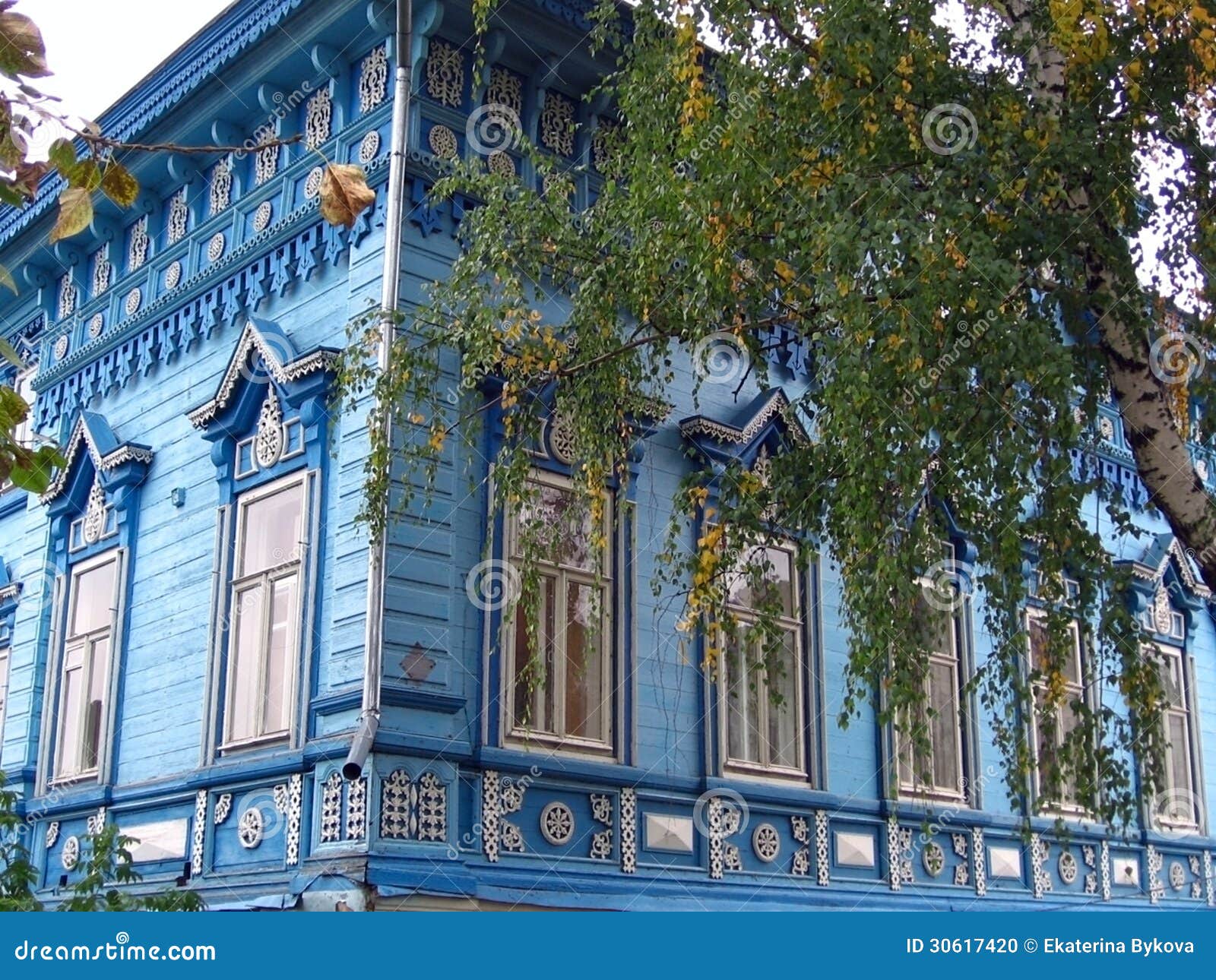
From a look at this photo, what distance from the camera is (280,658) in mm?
10508

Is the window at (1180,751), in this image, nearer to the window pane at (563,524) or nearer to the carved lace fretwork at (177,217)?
the window pane at (563,524)

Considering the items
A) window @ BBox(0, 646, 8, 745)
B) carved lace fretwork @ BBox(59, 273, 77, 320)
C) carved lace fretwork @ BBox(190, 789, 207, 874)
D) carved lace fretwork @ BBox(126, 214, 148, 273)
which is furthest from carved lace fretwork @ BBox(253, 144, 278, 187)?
window @ BBox(0, 646, 8, 745)

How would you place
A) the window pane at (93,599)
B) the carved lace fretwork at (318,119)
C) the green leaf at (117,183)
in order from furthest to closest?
1. the window pane at (93,599)
2. the carved lace fretwork at (318,119)
3. the green leaf at (117,183)

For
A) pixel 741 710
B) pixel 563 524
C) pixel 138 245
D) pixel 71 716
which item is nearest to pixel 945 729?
pixel 741 710

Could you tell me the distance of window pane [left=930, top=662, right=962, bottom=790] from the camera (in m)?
12.7

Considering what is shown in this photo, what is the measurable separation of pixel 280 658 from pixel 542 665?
1.89m

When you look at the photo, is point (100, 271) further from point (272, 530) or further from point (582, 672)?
point (582, 672)

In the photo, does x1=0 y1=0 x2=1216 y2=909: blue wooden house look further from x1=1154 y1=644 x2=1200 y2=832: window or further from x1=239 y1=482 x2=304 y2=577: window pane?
x1=1154 y1=644 x2=1200 y2=832: window

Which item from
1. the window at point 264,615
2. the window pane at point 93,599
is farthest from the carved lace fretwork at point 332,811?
the window pane at point 93,599

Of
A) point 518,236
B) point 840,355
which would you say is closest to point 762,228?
point 840,355

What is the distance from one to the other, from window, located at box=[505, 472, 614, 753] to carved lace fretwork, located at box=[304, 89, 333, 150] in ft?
9.84

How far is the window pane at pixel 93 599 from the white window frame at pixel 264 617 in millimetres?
1853

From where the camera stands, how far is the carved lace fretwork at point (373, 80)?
10898 mm

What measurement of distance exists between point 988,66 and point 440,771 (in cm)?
504
